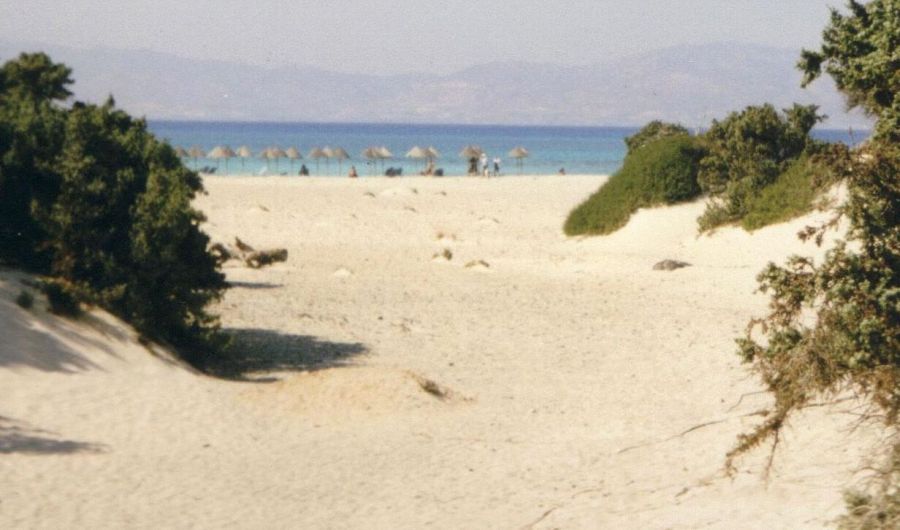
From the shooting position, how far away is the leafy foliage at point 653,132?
137 feet

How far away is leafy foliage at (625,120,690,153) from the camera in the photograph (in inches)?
1640

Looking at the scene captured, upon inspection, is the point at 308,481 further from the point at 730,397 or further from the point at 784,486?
the point at 730,397

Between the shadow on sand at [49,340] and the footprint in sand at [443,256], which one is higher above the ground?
the shadow on sand at [49,340]

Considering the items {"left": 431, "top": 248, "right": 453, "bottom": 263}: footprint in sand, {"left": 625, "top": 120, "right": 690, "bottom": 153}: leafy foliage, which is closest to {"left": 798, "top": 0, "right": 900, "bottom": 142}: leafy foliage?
{"left": 431, "top": 248, "right": 453, "bottom": 263}: footprint in sand

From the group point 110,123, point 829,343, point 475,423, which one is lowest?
point 475,423

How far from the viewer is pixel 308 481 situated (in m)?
12.1

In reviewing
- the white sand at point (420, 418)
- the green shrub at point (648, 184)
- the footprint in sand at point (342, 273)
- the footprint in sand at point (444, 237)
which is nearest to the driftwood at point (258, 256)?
the footprint in sand at point (342, 273)

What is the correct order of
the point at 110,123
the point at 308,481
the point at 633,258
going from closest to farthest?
the point at 308,481 → the point at 110,123 → the point at 633,258

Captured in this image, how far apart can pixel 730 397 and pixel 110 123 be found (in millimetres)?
10285

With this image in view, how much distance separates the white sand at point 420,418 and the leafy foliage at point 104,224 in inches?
28.7

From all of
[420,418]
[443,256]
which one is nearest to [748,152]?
[443,256]

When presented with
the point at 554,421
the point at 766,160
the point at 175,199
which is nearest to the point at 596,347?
the point at 554,421

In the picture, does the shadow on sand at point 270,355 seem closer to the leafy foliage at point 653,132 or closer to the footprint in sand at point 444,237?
the footprint in sand at point 444,237

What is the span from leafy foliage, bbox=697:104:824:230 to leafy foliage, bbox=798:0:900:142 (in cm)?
2194
